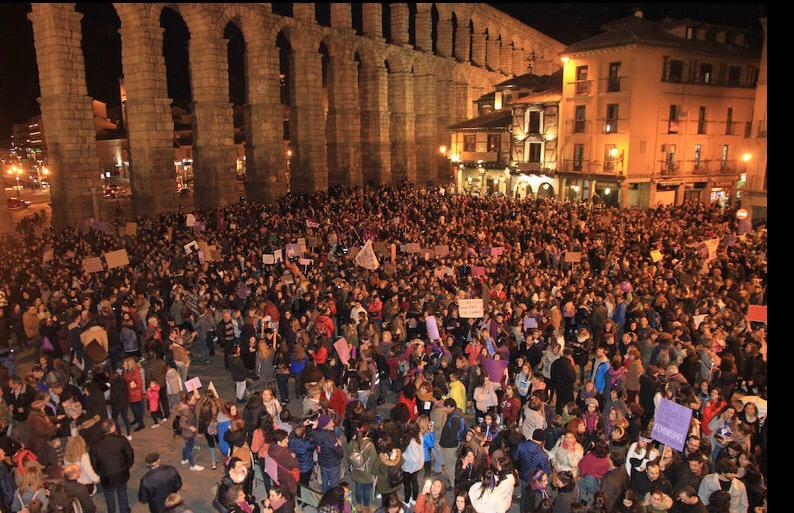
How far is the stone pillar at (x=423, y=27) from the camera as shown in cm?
5881

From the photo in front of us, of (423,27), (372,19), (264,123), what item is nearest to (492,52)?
(423,27)

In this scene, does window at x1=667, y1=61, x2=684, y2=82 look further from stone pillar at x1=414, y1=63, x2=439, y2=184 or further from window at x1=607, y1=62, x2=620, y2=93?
stone pillar at x1=414, y1=63, x2=439, y2=184

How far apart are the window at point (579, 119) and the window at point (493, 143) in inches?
324

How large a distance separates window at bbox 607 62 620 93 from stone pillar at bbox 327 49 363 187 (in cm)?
2011

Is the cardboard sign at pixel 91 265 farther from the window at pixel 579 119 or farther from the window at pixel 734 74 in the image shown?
the window at pixel 734 74

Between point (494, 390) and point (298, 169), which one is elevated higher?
point (298, 169)

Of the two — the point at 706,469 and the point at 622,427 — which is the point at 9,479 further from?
the point at 706,469

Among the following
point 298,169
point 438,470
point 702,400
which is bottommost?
point 438,470

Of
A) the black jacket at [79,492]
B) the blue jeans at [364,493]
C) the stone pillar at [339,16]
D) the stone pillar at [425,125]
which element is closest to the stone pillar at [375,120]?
the stone pillar at [339,16]

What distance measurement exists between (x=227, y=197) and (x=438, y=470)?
30.4 meters

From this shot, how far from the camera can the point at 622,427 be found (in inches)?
335

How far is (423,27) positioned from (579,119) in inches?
998

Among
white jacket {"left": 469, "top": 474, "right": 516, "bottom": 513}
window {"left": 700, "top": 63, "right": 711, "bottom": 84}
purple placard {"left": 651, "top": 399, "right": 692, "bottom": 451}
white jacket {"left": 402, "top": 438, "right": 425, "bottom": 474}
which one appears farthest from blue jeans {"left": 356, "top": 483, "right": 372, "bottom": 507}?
window {"left": 700, "top": 63, "right": 711, "bottom": 84}

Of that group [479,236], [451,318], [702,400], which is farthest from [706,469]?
[479,236]
